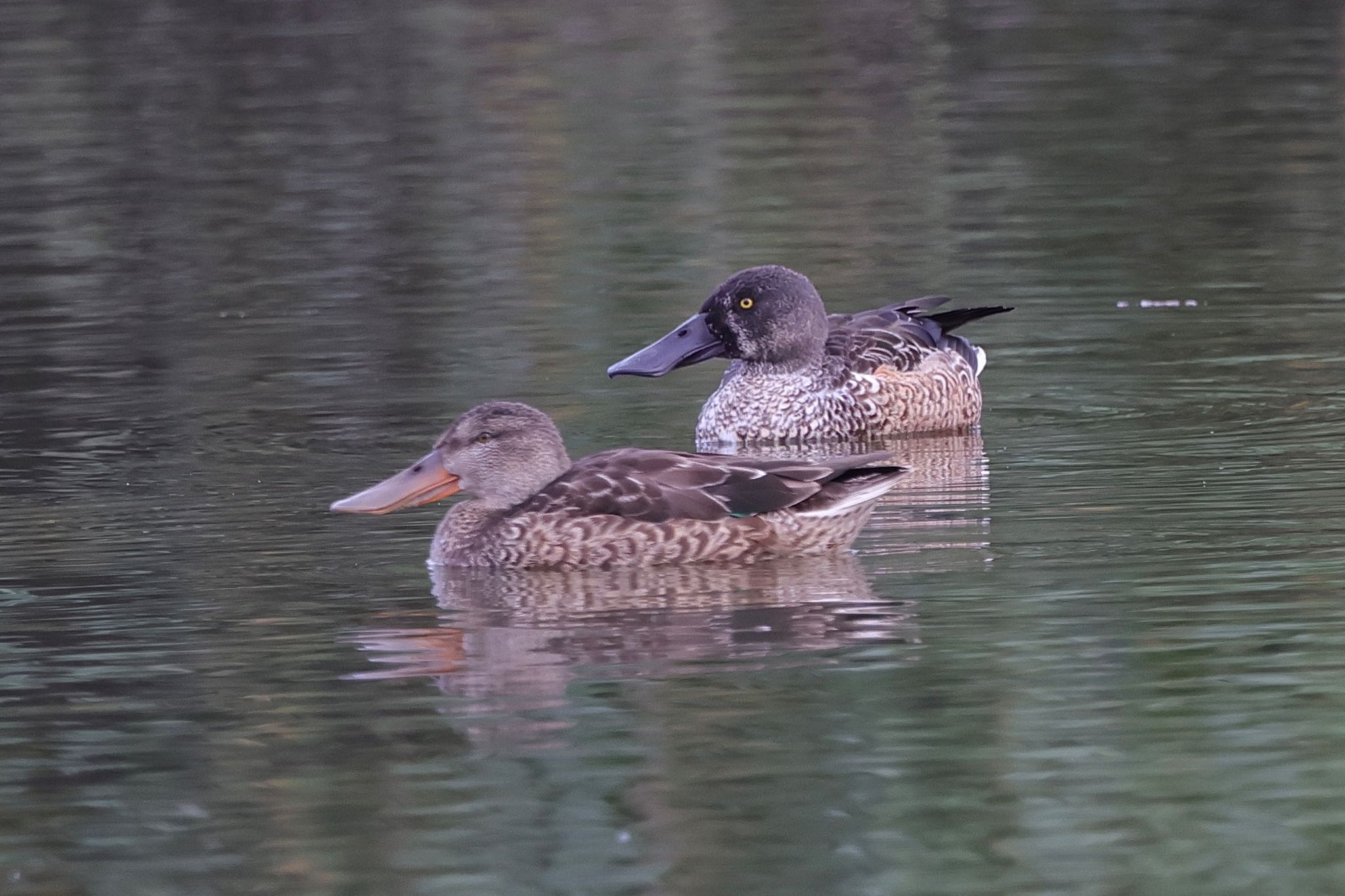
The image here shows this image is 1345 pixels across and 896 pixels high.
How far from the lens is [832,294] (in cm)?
1675

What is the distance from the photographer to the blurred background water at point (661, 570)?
6723mm

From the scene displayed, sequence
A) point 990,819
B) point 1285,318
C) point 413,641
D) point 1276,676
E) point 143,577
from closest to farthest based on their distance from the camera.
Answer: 1. point 990,819
2. point 1276,676
3. point 413,641
4. point 143,577
5. point 1285,318

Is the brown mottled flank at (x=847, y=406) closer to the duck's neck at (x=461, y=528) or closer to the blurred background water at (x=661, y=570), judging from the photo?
the blurred background water at (x=661, y=570)

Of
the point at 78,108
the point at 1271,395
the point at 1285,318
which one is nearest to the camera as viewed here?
the point at 1271,395

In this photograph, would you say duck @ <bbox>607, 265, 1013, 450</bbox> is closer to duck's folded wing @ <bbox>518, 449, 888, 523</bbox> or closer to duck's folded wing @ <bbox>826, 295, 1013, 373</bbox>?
duck's folded wing @ <bbox>826, 295, 1013, 373</bbox>

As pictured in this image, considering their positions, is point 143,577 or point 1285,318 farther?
point 1285,318

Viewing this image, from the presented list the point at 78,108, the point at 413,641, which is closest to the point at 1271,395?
the point at 413,641

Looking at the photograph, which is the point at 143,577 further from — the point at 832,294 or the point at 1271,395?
the point at 832,294

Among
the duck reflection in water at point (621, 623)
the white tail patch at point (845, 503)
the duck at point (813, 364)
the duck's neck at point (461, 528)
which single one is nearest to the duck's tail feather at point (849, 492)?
the white tail patch at point (845, 503)

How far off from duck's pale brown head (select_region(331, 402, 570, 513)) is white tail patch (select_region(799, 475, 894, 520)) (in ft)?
3.68

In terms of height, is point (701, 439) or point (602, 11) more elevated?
point (602, 11)

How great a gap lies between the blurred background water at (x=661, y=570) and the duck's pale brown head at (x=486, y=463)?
340 mm

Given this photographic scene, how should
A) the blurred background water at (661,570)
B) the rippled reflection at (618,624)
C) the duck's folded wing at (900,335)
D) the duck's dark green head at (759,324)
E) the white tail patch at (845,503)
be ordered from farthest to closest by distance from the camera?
the duck's dark green head at (759,324) → the duck's folded wing at (900,335) → the white tail patch at (845,503) → the rippled reflection at (618,624) → the blurred background water at (661,570)

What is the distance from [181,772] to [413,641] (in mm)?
1551
